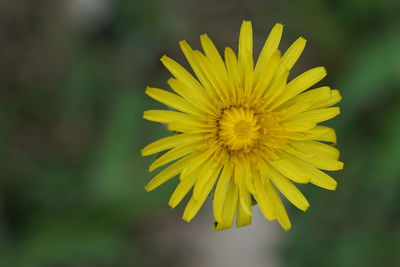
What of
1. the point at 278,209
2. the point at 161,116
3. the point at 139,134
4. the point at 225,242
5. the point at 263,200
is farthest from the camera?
the point at 225,242

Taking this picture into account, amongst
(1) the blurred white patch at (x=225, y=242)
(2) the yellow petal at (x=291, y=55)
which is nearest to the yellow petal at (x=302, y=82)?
(2) the yellow petal at (x=291, y=55)

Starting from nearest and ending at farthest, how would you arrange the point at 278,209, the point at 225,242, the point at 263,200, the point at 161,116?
the point at 161,116, the point at 263,200, the point at 278,209, the point at 225,242

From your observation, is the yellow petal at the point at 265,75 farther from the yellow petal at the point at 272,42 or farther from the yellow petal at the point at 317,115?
the yellow petal at the point at 317,115

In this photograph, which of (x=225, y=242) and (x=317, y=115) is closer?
(x=317, y=115)

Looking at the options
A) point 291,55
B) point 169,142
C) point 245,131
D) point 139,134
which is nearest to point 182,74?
point 169,142

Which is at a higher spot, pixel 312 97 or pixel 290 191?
pixel 312 97

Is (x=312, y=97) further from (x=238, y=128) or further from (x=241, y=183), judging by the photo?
(x=241, y=183)

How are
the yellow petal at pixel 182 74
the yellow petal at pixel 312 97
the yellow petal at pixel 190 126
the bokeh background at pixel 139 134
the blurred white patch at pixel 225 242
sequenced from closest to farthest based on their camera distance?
the yellow petal at pixel 190 126 → the yellow petal at pixel 182 74 → the yellow petal at pixel 312 97 → the bokeh background at pixel 139 134 → the blurred white patch at pixel 225 242
